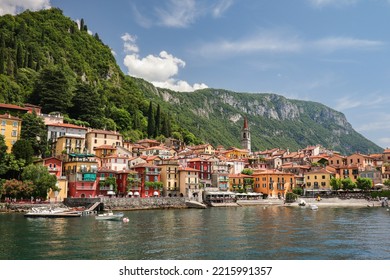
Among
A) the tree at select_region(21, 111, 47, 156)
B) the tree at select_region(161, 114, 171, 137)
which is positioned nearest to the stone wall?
the tree at select_region(21, 111, 47, 156)

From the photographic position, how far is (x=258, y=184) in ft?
261

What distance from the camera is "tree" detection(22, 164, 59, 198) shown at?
50.4m

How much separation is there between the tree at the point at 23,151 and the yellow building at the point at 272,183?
44.1 metres

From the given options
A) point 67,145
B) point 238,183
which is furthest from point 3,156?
point 238,183

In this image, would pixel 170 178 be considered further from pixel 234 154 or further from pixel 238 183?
pixel 234 154

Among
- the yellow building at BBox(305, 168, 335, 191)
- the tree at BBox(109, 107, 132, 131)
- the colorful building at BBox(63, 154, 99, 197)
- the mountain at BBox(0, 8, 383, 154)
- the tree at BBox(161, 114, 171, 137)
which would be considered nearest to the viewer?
the colorful building at BBox(63, 154, 99, 197)

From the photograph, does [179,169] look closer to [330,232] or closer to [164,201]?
[164,201]

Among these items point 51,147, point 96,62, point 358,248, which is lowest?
point 358,248

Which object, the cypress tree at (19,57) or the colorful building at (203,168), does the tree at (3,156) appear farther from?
the cypress tree at (19,57)

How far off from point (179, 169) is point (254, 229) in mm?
37675

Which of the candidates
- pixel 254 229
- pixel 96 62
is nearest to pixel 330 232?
pixel 254 229

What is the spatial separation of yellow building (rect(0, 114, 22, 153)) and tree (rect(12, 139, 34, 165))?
260 centimetres

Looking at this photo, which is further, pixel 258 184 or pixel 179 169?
pixel 258 184

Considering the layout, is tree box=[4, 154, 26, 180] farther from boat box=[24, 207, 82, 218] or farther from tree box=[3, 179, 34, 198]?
boat box=[24, 207, 82, 218]
